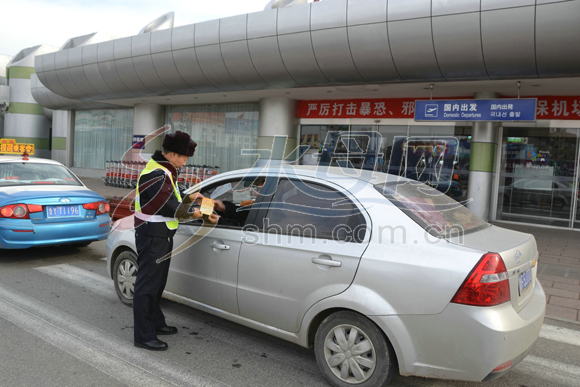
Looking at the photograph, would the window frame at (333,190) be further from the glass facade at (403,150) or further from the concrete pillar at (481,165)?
the glass facade at (403,150)

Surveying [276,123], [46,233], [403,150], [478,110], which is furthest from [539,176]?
[46,233]

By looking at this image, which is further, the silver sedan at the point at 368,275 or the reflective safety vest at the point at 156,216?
the reflective safety vest at the point at 156,216

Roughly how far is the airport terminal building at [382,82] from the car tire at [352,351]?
790 centimetres

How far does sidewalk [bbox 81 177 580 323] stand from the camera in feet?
17.1

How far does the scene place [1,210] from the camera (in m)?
5.98

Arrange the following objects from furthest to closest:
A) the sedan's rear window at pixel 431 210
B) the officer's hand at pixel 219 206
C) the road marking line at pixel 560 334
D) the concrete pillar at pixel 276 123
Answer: the concrete pillar at pixel 276 123
the road marking line at pixel 560 334
the officer's hand at pixel 219 206
the sedan's rear window at pixel 431 210

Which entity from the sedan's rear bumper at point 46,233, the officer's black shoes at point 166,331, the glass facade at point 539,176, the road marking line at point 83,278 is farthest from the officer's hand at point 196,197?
the glass facade at point 539,176

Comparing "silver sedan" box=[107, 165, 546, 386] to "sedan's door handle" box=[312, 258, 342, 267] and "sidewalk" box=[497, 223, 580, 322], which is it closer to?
"sedan's door handle" box=[312, 258, 342, 267]

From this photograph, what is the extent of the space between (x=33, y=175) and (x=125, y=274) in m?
3.54

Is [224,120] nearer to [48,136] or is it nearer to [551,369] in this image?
[551,369]

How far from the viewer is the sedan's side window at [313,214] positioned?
319 centimetres

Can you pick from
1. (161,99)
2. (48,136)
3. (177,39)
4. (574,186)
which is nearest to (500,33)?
(574,186)

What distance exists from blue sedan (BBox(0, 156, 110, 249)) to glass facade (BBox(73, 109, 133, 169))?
48.7 ft

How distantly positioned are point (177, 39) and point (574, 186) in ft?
38.1
